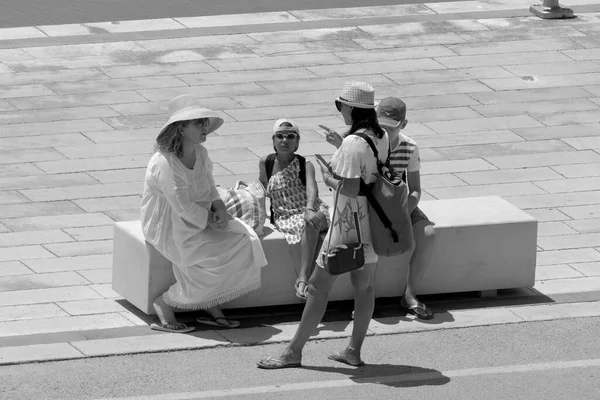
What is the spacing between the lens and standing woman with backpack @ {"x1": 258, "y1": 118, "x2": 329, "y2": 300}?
30.9 feet

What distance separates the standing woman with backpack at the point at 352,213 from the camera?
8.21 m

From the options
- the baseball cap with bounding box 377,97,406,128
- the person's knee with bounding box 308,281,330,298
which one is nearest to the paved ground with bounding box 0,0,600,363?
the person's knee with bounding box 308,281,330,298

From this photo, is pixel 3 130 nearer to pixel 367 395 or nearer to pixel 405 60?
pixel 405 60

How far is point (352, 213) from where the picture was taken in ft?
27.3

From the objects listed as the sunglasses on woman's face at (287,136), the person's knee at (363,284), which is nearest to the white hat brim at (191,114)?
the sunglasses on woman's face at (287,136)

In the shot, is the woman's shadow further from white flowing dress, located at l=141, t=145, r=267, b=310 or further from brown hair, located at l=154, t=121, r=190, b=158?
brown hair, located at l=154, t=121, r=190, b=158

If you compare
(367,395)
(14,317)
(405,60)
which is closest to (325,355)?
(367,395)

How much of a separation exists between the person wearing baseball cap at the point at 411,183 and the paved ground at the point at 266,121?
20 centimetres

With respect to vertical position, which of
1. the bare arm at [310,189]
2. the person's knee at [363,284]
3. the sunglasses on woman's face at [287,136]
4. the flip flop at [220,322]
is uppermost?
the sunglasses on woman's face at [287,136]

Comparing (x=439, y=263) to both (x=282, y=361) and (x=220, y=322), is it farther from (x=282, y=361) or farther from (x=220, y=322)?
(x=282, y=361)

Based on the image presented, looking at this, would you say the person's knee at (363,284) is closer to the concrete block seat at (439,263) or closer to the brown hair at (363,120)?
the brown hair at (363,120)

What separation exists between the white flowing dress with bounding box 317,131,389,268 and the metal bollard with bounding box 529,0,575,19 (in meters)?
9.91

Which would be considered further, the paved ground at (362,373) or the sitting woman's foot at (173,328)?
the sitting woman's foot at (173,328)

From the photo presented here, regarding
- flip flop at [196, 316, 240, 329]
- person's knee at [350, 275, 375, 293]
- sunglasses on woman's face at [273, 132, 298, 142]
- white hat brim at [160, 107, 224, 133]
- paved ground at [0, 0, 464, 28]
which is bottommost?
flip flop at [196, 316, 240, 329]
